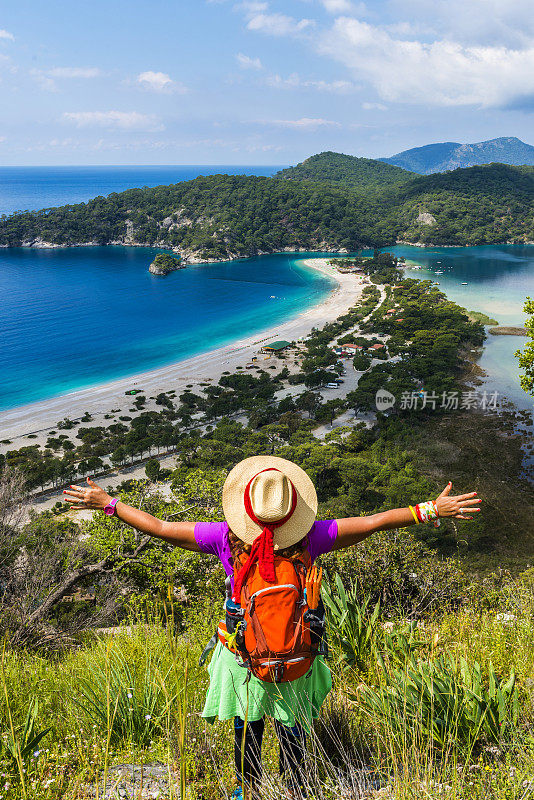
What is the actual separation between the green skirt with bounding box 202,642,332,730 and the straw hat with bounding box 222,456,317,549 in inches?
19.1

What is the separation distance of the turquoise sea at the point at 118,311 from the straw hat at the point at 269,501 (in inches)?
1390

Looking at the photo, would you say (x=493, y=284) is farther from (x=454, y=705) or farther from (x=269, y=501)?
(x=269, y=501)

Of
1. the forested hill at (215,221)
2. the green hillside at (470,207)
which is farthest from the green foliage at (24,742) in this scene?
the green hillside at (470,207)

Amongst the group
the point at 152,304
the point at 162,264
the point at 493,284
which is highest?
the point at 162,264

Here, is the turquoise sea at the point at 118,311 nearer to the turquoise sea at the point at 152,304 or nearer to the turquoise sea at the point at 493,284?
the turquoise sea at the point at 152,304

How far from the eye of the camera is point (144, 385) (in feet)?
115

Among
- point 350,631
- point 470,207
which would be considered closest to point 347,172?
point 470,207

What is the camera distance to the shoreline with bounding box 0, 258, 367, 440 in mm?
28875

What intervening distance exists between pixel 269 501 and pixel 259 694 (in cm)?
70

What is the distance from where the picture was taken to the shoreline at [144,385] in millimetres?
28875

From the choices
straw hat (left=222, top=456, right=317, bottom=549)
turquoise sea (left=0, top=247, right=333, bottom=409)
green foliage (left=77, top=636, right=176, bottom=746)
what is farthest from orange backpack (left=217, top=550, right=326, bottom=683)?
turquoise sea (left=0, top=247, right=333, bottom=409)

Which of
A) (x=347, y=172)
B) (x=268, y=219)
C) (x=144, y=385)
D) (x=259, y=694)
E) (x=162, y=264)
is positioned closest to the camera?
(x=259, y=694)

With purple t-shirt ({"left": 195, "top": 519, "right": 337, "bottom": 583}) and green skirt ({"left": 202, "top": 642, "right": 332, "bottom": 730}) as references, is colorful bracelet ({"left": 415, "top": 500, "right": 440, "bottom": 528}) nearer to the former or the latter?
purple t-shirt ({"left": 195, "top": 519, "right": 337, "bottom": 583})

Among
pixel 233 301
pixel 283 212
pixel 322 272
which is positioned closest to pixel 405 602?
pixel 233 301
